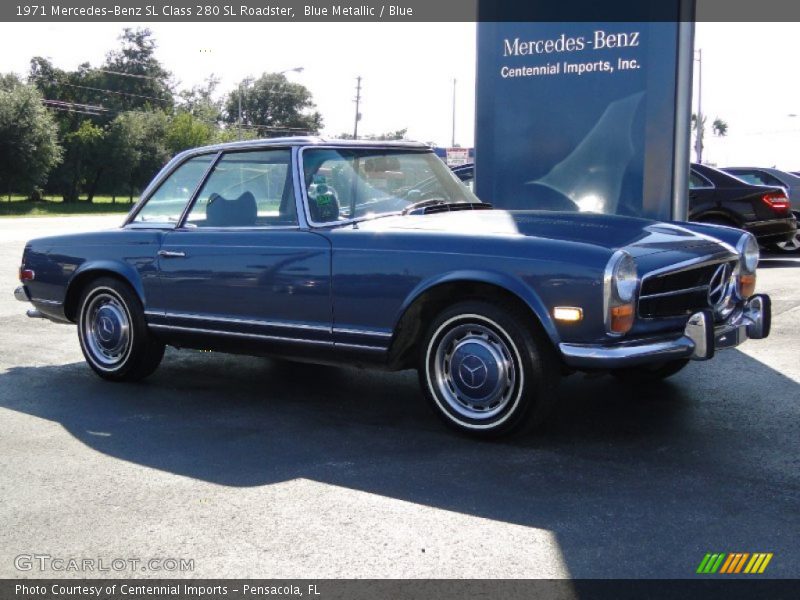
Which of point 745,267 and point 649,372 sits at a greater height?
point 745,267

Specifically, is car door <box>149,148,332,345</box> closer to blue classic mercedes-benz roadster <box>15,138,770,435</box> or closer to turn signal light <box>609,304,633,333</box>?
blue classic mercedes-benz roadster <box>15,138,770,435</box>

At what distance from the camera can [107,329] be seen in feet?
20.9

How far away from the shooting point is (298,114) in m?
98.6

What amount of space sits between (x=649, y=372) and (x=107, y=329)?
370 cm

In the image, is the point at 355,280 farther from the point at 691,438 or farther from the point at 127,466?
the point at 691,438

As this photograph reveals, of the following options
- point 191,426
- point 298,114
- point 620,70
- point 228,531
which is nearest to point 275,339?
point 191,426

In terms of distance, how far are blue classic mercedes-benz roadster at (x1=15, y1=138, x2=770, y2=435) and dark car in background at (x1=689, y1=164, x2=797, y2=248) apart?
7669mm

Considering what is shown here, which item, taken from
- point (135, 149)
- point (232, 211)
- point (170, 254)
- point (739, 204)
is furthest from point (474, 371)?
point (135, 149)

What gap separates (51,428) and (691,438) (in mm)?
3546

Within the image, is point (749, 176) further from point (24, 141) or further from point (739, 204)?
point (24, 141)

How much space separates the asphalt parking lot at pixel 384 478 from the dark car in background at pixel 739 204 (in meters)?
6.94

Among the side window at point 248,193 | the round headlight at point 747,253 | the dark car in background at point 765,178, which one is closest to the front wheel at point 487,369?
the side window at point 248,193

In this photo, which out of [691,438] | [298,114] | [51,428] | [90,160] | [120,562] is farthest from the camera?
[298,114]

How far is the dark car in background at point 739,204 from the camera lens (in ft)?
42.9
